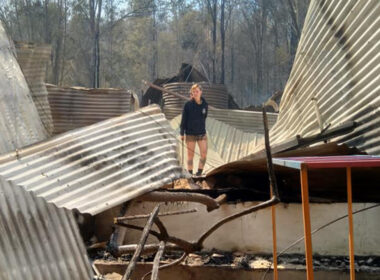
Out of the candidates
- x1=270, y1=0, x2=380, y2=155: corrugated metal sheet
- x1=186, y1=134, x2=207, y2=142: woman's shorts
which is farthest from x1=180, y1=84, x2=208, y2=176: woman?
x1=270, y1=0, x2=380, y2=155: corrugated metal sheet

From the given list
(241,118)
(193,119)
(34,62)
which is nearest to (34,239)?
(193,119)

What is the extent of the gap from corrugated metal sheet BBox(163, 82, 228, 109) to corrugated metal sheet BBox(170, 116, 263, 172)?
16.2ft

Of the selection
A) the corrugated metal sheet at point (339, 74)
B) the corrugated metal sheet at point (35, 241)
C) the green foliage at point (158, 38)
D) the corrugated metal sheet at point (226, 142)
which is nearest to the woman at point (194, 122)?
the corrugated metal sheet at point (339, 74)

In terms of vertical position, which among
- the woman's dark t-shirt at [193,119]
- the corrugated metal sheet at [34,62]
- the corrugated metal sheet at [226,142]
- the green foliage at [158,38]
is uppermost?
the green foliage at [158,38]

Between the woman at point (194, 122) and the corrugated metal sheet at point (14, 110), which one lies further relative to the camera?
the woman at point (194, 122)

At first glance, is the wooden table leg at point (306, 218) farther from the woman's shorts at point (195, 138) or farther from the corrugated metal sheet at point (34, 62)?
the corrugated metal sheet at point (34, 62)

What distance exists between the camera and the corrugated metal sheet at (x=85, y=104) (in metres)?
11.2

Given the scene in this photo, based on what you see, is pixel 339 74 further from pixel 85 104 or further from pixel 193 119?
pixel 85 104

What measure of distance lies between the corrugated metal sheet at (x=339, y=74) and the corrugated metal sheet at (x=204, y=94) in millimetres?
9435

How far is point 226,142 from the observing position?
35.3 ft

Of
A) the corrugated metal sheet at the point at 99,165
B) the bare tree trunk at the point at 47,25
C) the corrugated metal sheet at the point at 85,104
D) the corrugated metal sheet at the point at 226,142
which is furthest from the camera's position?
the bare tree trunk at the point at 47,25

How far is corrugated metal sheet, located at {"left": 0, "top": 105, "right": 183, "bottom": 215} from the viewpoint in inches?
119

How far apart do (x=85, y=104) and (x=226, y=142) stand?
346 centimetres

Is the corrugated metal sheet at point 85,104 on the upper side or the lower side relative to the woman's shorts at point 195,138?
upper
